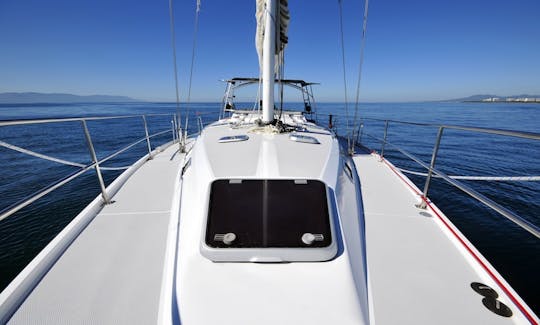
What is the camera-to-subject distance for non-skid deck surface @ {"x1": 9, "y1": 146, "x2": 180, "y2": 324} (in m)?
1.41

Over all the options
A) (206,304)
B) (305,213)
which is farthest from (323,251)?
(206,304)

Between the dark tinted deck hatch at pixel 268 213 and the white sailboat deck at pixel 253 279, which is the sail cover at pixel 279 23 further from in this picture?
A: the dark tinted deck hatch at pixel 268 213

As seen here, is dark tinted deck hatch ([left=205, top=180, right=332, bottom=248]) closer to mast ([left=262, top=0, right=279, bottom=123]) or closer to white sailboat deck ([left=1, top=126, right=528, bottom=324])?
white sailboat deck ([left=1, top=126, right=528, bottom=324])

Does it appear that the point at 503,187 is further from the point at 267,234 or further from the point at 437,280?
the point at 267,234

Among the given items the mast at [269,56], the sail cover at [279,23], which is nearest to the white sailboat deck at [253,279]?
the mast at [269,56]

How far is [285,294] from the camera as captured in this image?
124 cm

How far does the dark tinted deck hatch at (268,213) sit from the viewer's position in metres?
1.44

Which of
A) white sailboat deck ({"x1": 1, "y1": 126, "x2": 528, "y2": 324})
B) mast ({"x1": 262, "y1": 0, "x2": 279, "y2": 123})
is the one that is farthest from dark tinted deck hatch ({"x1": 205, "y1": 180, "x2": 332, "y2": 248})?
mast ({"x1": 262, "y1": 0, "x2": 279, "y2": 123})

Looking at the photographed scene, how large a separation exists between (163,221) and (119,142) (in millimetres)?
14173

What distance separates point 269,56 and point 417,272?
9.78 feet

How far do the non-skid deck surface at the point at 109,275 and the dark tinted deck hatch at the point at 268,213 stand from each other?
66 centimetres

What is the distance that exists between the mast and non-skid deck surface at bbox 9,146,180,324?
191 cm

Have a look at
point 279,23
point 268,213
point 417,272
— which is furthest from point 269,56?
point 417,272

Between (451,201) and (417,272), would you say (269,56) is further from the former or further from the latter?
(451,201)
